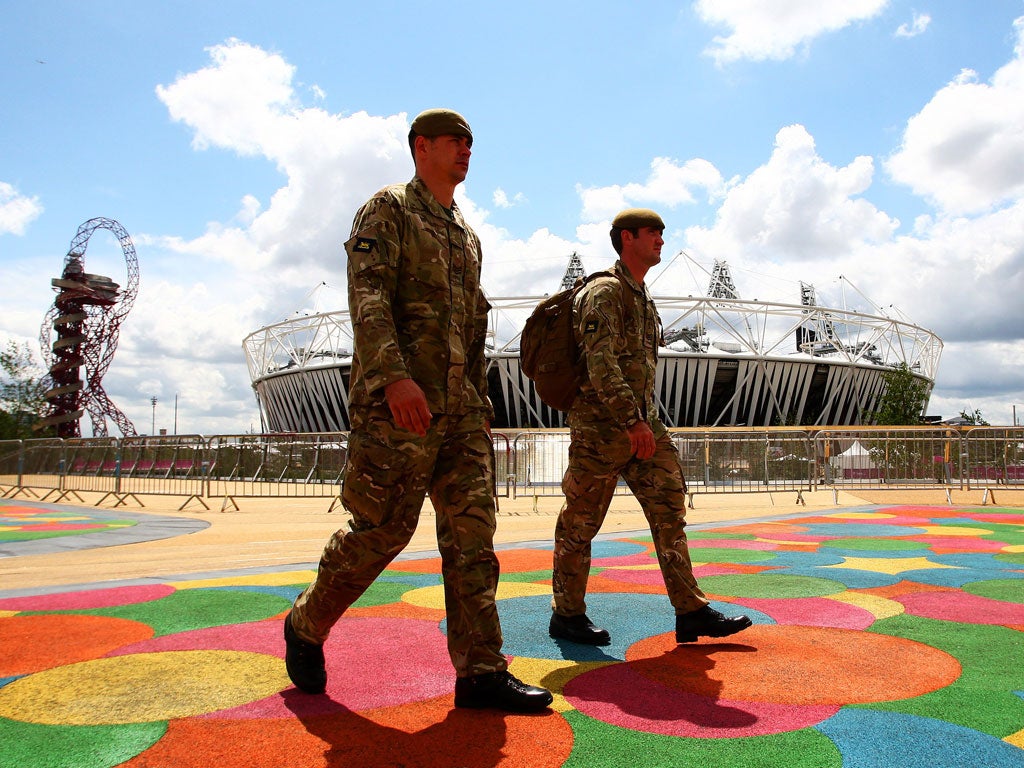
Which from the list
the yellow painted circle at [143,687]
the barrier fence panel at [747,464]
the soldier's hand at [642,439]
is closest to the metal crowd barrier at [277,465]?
the barrier fence panel at [747,464]

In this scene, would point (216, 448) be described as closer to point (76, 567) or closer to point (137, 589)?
point (76, 567)

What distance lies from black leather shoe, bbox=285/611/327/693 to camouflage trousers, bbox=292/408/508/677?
3 centimetres

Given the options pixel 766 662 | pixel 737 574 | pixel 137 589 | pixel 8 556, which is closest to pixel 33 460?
pixel 8 556

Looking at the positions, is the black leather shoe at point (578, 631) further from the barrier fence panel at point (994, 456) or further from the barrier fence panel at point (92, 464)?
the barrier fence panel at point (92, 464)

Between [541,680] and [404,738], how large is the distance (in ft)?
2.46

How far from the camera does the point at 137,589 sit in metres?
4.37

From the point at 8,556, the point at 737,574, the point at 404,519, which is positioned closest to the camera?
the point at 404,519

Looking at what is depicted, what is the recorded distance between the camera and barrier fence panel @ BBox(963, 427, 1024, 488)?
44.2 ft

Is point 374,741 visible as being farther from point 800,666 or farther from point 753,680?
point 800,666

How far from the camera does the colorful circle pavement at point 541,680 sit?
1.97m

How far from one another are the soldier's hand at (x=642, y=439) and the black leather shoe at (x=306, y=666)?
150 centimetres

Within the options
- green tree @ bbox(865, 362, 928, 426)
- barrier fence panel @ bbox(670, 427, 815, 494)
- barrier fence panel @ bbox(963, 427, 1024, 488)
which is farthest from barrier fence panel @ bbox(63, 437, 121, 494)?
green tree @ bbox(865, 362, 928, 426)

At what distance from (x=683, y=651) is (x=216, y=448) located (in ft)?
47.0

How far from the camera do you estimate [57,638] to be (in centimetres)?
317
